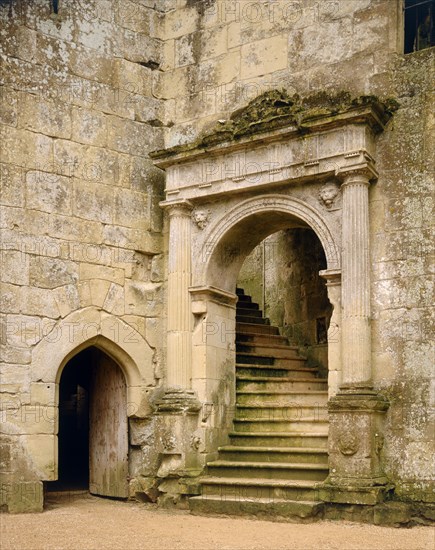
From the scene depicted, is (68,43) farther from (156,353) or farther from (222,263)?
(156,353)

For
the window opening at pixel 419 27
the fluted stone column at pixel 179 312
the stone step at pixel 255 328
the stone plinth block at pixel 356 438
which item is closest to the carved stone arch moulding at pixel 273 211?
the fluted stone column at pixel 179 312

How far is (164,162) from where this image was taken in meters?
9.93

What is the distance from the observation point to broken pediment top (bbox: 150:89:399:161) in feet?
28.3

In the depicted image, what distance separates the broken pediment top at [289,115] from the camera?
8.62 metres

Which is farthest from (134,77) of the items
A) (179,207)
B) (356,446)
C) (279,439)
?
(356,446)

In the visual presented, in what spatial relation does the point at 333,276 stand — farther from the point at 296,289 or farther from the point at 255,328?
the point at 296,289

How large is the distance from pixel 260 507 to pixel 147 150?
4383mm

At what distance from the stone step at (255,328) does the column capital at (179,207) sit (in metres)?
2.70

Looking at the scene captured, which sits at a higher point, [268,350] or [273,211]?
[273,211]

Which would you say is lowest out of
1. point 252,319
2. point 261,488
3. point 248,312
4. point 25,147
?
point 261,488

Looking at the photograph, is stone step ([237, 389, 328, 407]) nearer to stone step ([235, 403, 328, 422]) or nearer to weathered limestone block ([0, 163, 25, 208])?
stone step ([235, 403, 328, 422])

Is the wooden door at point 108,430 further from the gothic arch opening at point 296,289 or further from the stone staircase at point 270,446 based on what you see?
the gothic arch opening at point 296,289

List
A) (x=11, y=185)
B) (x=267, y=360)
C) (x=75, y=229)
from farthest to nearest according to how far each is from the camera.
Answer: (x=267, y=360)
(x=75, y=229)
(x=11, y=185)

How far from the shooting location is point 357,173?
8633 mm
